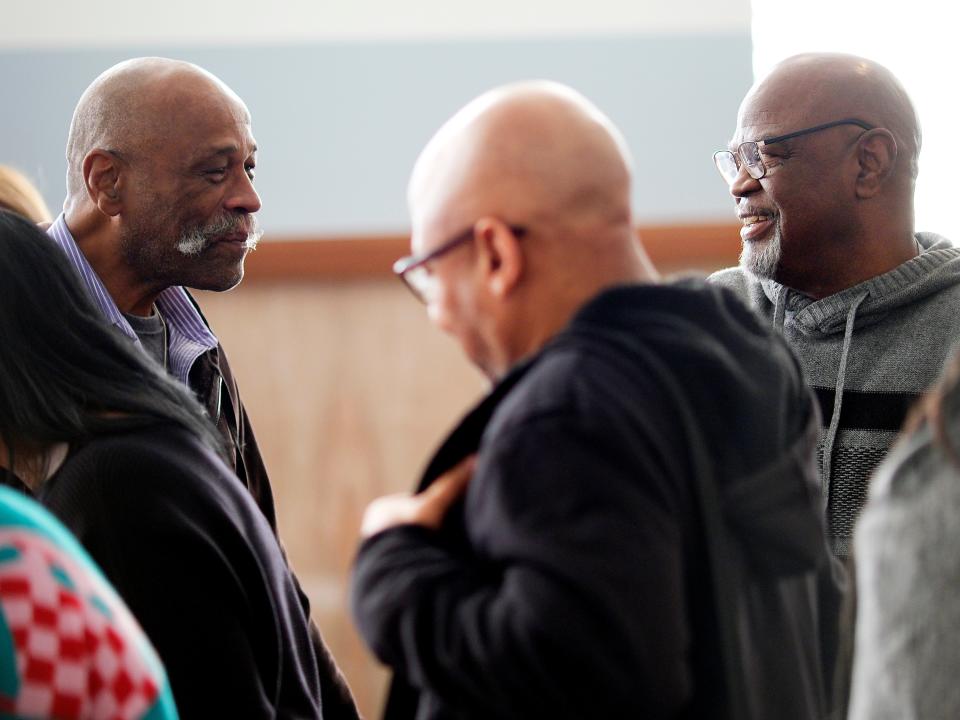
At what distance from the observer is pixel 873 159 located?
6.26ft

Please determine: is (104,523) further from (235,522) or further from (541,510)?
(541,510)

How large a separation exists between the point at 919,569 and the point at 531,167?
452 millimetres

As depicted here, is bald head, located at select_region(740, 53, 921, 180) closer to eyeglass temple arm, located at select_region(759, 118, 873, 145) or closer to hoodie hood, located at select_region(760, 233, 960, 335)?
eyeglass temple arm, located at select_region(759, 118, 873, 145)

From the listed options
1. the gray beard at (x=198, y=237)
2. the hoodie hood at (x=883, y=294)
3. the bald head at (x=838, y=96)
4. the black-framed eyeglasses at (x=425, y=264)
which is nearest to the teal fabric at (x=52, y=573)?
the black-framed eyeglasses at (x=425, y=264)

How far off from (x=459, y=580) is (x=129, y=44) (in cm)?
225

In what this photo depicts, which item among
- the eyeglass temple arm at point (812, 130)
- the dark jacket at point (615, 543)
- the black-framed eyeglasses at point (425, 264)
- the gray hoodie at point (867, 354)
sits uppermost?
the black-framed eyeglasses at point (425, 264)

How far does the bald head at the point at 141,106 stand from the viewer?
190cm

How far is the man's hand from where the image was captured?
3.23 feet

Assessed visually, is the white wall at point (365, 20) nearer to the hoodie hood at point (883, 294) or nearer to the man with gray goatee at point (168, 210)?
the man with gray goatee at point (168, 210)

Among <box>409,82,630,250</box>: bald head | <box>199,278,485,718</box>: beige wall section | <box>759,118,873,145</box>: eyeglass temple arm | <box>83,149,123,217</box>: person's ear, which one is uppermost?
<box>409,82,630,250</box>: bald head

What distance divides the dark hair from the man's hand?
41cm

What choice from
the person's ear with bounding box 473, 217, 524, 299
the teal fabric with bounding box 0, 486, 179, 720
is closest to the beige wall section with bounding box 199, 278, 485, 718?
the person's ear with bounding box 473, 217, 524, 299

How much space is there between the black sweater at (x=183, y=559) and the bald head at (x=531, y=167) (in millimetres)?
452

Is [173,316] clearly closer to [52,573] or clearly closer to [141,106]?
[141,106]
